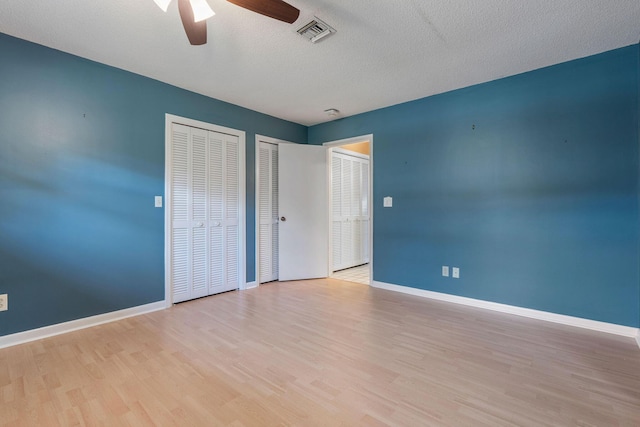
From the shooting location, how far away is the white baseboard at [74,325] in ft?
7.39

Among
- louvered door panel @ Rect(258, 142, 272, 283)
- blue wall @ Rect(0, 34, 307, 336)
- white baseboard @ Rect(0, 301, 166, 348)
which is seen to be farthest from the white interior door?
white baseboard @ Rect(0, 301, 166, 348)

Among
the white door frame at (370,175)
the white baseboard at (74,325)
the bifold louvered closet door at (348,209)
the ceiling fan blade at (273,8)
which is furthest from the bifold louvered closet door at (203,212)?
the ceiling fan blade at (273,8)

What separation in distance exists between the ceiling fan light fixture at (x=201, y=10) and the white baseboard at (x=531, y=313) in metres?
3.47

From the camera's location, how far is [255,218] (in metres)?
3.99

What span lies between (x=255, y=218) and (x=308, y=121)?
183 cm

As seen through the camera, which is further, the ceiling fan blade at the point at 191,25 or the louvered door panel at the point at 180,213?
the louvered door panel at the point at 180,213

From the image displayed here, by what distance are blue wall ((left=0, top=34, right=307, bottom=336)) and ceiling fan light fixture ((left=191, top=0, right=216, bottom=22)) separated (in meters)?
1.72

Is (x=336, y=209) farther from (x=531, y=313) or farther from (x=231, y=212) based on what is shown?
(x=531, y=313)

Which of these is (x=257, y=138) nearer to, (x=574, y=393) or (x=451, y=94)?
(x=451, y=94)

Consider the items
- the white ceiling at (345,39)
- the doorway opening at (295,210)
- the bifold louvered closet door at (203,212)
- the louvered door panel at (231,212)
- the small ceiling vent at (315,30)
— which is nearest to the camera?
the white ceiling at (345,39)

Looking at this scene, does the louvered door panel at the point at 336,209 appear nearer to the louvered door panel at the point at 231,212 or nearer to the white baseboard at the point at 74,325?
the louvered door panel at the point at 231,212

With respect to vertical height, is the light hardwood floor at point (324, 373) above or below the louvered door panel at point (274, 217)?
below

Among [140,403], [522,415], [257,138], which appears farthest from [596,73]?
[140,403]

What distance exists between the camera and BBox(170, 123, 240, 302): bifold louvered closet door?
10.6 ft
